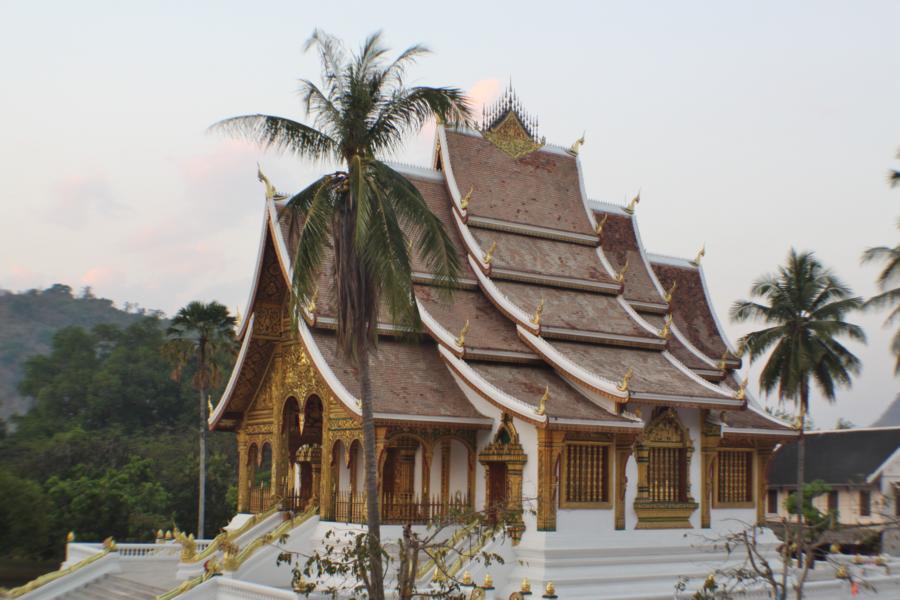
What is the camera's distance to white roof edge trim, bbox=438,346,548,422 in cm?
1733

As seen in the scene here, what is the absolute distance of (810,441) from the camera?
38.4m

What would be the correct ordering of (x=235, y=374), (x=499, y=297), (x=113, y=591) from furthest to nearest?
(x=235, y=374) < (x=499, y=297) < (x=113, y=591)

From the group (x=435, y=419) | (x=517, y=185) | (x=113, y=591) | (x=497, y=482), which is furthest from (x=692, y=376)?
(x=113, y=591)

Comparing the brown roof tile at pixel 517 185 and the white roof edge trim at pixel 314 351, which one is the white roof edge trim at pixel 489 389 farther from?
the brown roof tile at pixel 517 185

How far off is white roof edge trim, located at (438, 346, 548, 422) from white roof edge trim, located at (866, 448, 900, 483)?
19326 mm

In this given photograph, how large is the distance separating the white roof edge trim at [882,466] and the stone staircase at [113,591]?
2331cm

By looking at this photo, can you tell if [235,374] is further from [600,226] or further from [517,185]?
[600,226]

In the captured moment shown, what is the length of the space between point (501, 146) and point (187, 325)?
37.7 feet

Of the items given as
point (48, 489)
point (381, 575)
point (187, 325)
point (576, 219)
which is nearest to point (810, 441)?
point (576, 219)

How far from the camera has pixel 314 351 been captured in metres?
18.7

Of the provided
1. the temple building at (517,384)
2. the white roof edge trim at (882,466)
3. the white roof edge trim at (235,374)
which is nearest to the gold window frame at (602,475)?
the temple building at (517,384)

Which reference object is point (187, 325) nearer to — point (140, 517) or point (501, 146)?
point (140, 517)

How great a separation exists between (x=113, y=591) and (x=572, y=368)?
A: 9.23 metres

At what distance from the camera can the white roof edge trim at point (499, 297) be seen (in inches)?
787
